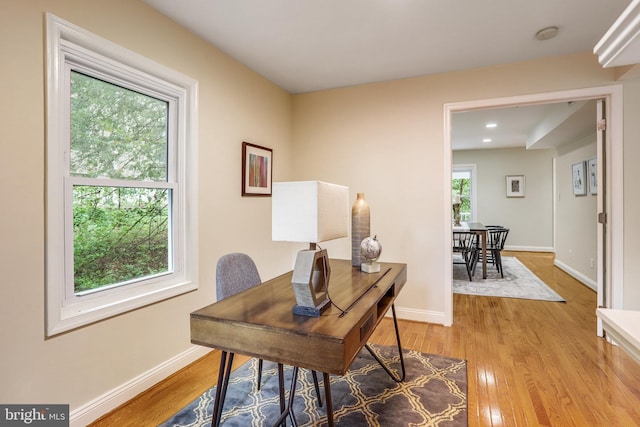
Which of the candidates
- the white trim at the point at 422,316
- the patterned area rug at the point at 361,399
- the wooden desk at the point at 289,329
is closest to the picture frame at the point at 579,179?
the white trim at the point at 422,316

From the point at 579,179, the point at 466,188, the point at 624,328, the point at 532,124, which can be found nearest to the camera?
the point at 624,328

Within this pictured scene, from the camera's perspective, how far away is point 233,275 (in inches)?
73.5

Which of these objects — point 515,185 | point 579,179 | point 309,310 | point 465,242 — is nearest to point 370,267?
point 309,310

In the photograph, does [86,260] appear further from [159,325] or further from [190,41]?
[190,41]

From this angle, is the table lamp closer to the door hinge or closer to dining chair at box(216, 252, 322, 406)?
dining chair at box(216, 252, 322, 406)

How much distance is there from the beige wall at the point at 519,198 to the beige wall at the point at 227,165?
223 inches

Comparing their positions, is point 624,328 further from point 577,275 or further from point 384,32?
point 577,275

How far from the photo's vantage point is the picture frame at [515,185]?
7.85 m

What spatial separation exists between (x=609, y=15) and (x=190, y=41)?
290cm

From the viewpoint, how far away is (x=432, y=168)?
3.25 m

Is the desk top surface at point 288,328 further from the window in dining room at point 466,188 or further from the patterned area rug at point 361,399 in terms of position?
the window in dining room at point 466,188

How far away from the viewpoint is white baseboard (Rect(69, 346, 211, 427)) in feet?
5.76

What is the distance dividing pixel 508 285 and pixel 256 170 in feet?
12.8

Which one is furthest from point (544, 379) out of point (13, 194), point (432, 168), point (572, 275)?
point (572, 275)
